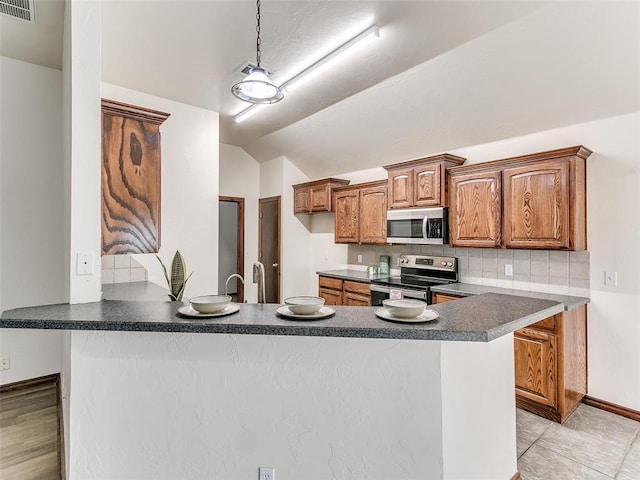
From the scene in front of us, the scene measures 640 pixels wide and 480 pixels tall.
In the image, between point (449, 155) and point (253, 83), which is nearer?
point (253, 83)

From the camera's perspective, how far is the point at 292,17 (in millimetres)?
2469

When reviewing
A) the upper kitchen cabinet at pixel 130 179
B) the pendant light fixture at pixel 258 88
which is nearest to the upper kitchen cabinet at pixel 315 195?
the pendant light fixture at pixel 258 88

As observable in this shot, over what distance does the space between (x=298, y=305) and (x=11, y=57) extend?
12.8ft

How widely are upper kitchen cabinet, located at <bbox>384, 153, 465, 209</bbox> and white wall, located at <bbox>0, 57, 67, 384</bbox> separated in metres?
3.56

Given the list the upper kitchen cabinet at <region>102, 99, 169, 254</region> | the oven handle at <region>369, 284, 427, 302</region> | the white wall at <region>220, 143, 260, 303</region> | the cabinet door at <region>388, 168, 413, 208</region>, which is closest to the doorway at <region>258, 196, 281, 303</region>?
the white wall at <region>220, 143, 260, 303</region>

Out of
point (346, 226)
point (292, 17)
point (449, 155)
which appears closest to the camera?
point (292, 17)

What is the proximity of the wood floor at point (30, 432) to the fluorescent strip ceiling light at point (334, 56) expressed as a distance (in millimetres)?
3549

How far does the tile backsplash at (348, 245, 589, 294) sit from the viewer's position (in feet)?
10.0

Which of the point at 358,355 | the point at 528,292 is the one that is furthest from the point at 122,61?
the point at 528,292

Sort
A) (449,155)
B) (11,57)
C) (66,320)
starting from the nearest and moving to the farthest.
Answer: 1. (66,320)
2. (11,57)
3. (449,155)

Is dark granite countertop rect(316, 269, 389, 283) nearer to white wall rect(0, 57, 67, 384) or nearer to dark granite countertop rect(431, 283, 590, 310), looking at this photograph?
dark granite countertop rect(431, 283, 590, 310)

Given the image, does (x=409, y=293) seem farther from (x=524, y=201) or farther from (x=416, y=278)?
(x=524, y=201)

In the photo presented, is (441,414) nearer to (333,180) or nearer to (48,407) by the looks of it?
(48,407)

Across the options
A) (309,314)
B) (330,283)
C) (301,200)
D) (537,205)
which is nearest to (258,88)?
(309,314)
